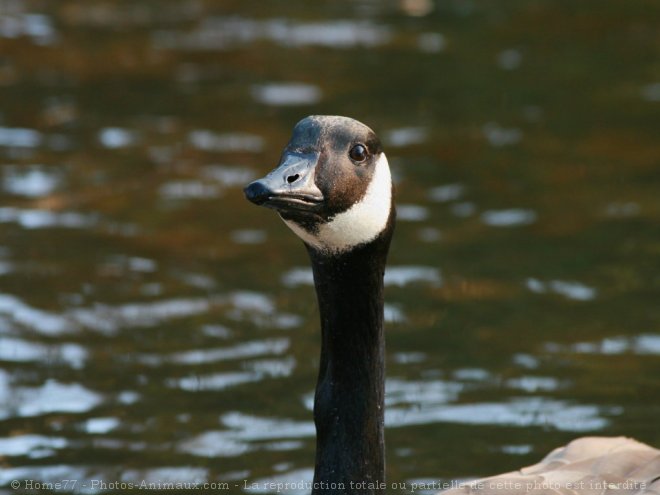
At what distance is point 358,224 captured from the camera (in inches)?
199

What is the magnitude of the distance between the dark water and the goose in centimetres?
136

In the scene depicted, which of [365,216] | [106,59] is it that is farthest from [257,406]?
[106,59]

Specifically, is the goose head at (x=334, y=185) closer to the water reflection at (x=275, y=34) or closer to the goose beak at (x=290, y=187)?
the goose beak at (x=290, y=187)

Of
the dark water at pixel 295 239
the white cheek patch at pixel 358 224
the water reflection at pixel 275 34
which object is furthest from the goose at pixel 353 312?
the water reflection at pixel 275 34

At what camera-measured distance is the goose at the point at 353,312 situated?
16.4 ft

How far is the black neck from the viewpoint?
534 centimetres

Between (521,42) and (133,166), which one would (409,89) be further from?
(133,166)

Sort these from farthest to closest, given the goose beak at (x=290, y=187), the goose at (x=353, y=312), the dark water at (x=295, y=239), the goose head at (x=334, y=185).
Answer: the dark water at (x=295, y=239)
the goose at (x=353, y=312)
the goose head at (x=334, y=185)
the goose beak at (x=290, y=187)

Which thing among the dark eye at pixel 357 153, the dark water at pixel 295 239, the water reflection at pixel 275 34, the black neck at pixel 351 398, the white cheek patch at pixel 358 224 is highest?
the water reflection at pixel 275 34

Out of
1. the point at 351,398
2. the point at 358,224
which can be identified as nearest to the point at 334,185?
the point at 358,224

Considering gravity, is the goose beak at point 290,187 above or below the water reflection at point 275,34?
below

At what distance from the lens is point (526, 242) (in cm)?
989

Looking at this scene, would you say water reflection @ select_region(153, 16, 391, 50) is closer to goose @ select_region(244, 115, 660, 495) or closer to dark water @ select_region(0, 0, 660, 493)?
dark water @ select_region(0, 0, 660, 493)

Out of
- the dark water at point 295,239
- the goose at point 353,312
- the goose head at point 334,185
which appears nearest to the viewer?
the goose head at point 334,185
